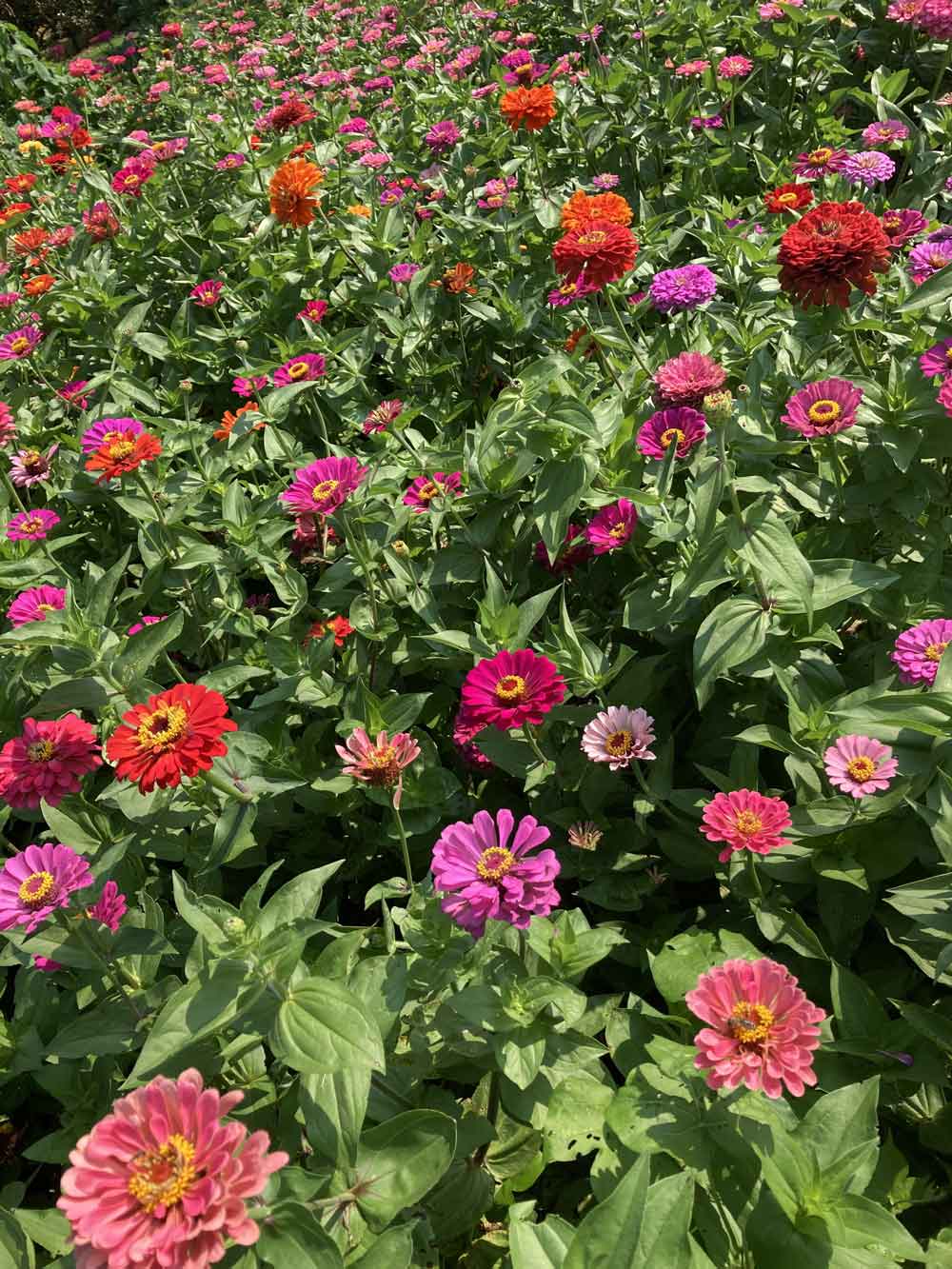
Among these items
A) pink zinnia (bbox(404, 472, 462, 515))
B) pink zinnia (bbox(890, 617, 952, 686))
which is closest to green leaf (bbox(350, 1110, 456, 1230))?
pink zinnia (bbox(890, 617, 952, 686))

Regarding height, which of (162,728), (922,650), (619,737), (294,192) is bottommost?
(619,737)

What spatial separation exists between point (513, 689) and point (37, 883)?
99 cm

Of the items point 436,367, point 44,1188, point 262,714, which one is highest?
point 436,367

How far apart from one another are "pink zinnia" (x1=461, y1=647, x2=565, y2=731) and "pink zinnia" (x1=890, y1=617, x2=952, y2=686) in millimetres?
726

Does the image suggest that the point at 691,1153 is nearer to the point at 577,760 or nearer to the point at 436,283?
the point at 577,760

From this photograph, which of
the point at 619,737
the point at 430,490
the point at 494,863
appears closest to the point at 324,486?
the point at 430,490

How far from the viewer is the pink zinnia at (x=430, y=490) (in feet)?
8.05

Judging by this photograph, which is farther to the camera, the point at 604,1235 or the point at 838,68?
the point at 838,68

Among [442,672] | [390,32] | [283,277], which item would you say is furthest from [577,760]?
[390,32]

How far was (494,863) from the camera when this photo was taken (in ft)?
4.60

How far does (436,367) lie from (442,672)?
1462mm

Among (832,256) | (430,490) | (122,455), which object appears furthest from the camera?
(430,490)

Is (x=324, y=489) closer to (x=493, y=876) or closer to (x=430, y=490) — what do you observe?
(x=430, y=490)

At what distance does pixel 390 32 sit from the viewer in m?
7.10
